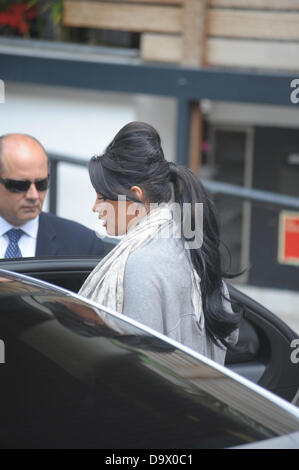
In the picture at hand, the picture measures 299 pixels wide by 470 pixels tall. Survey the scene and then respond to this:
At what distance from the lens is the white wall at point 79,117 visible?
809 cm

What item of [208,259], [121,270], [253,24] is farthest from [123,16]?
[121,270]

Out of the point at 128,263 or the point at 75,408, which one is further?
the point at 128,263

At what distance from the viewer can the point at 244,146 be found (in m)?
9.33

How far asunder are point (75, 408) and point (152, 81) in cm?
602

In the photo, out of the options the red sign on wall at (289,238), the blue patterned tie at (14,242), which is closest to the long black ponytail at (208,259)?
the blue patterned tie at (14,242)

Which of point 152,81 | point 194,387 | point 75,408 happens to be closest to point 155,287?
point 194,387

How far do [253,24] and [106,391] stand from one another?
238 inches

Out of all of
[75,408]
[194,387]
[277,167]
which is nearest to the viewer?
[75,408]

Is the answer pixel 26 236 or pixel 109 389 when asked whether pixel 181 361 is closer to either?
pixel 109 389

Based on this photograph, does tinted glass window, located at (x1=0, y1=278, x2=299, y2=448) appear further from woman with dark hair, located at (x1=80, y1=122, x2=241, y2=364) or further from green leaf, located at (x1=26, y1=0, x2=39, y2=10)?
green leaf, located at (x1=26, y1=0, x2=39, y2=10)

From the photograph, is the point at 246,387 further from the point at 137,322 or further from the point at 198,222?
the point at 198,222

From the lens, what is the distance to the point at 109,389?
2.21 meters

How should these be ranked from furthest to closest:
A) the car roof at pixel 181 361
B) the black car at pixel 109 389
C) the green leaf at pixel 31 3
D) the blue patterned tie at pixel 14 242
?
1. the green leaf at pixel 31 3
2. the blue patterned tie at pixel 14 242
3. the car roof at pixel 181 361
4. the black car at pixel 109 389

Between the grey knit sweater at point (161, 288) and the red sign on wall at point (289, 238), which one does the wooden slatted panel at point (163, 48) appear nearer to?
the red sign on wall at point (289, 238)
